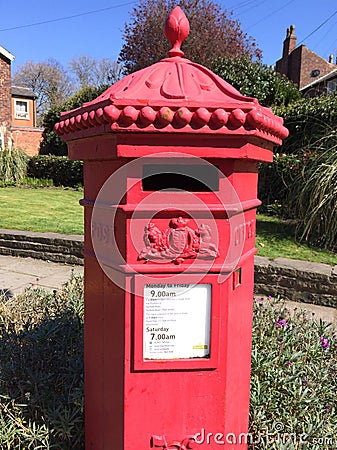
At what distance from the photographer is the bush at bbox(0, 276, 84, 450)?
85.6 inches

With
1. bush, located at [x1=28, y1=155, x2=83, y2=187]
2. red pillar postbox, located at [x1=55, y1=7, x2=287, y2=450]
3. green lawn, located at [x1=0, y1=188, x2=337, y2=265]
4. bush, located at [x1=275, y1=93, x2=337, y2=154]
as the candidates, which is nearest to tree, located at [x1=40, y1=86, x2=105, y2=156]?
bush, located at [x1=28, y1=155, x2=83, y2=187]

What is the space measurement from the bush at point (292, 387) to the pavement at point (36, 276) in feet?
4.87

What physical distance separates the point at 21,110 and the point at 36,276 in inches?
1362

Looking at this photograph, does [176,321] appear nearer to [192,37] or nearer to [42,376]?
[42,376]

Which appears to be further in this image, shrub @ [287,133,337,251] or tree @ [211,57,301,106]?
tree @ [211,57,301,106]

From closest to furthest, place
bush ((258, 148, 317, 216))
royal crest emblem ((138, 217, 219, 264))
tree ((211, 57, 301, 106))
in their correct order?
1. royal crest emblem ((138, 217, 219, 264))
2. bush ((258, 148, 317, 216))
3. tree ((211, 57, 301, 106))

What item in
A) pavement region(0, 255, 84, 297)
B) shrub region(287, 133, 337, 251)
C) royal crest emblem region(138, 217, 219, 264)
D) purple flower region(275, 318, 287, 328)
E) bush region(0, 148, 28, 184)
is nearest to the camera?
royal crest emblem region(138, 217, 219, 264)

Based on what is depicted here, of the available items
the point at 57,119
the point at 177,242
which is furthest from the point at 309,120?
the point at 57,119

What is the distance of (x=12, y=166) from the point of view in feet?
56.2

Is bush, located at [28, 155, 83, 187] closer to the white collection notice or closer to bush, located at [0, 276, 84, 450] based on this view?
bush, located at [0, 276, 84, 450]

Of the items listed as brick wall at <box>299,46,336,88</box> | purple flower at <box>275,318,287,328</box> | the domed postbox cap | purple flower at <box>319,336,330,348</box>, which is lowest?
purple flower at <box>319,336,330,348</box>

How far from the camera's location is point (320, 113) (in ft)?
29.4

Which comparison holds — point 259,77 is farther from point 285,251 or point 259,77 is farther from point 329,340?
point 329,340

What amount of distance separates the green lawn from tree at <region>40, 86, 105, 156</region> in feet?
26.2
